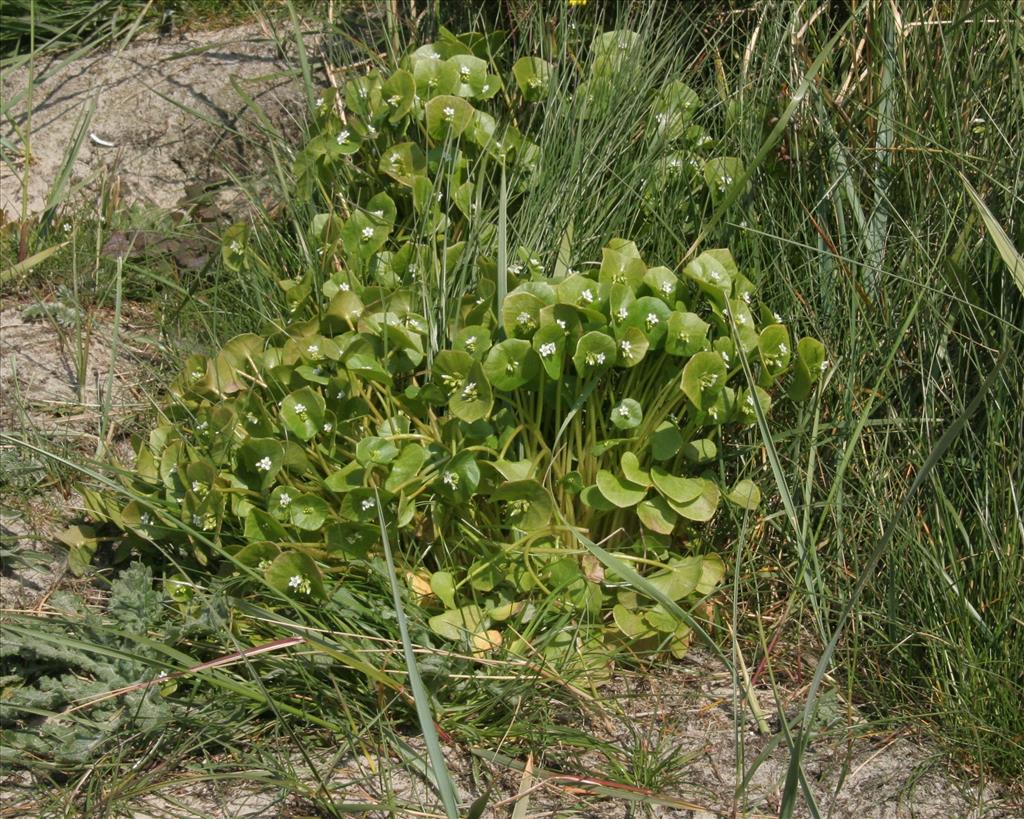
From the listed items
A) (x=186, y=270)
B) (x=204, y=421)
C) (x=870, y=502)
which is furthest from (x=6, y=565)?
(x=870, y=502)

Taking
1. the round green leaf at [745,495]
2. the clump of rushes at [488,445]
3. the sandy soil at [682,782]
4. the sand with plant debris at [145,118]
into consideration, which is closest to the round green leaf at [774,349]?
the clump of rushes at [488,445]

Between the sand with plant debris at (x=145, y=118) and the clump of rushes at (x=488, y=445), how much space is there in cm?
125

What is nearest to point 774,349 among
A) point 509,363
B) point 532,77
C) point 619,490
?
point 619,490

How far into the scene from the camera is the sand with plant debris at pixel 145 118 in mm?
3365

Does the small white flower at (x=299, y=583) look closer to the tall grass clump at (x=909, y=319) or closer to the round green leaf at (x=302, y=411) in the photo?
the round green leaf at (x=302, y=411)

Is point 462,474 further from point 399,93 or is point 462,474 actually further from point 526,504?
point 399,93

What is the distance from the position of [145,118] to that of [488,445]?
196 cm

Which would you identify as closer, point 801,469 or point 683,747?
point 683,747

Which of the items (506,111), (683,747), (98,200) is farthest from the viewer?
(98,200)

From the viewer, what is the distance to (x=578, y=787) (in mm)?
1826

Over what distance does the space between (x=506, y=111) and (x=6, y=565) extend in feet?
5.17

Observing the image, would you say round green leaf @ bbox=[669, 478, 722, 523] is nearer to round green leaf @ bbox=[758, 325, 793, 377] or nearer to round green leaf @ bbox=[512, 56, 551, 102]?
round green leaf @ bbox=[758, 325, 793, 377]

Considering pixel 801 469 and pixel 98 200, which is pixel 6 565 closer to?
pixel 98 200

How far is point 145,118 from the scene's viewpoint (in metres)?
3.46
